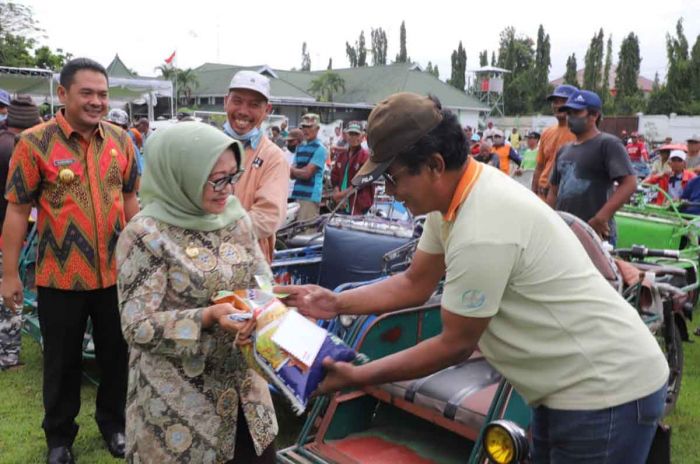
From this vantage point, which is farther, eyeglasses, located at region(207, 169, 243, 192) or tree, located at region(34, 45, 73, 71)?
tree, located at region(34, 45, 73, 71)

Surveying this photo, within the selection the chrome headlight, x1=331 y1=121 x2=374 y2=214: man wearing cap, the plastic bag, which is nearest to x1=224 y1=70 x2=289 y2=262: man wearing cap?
the plastic bag

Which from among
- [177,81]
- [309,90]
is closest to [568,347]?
[177,81]

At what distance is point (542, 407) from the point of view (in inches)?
81.7

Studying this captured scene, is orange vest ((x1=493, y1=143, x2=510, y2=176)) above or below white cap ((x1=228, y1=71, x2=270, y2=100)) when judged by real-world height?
below

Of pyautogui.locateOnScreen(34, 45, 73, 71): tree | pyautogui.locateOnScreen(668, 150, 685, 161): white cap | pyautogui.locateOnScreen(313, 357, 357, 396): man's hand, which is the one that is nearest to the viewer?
pyautogui.locateOnScreen(313, 357, 357, 396): man's hand

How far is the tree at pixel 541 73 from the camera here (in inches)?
2112

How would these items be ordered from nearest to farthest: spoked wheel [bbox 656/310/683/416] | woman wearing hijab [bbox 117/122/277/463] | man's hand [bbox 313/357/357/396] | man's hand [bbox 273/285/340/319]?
man's hand [bbox 313/357/357/396] → woman wearing hijab [bbox 117/122/277/463] → man's hand [bbox 273/285/340/319] → spoked wheel [bbox 656/310/683/416]

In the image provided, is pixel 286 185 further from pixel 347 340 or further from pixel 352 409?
pixel 352 409

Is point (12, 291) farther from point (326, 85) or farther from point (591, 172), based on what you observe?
point (326, 85)

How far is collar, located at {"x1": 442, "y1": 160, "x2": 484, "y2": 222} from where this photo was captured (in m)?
1.93

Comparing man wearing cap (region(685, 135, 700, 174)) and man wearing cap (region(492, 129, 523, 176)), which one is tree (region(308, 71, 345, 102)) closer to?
man wearing cap (region(492, 129, 523, 176))

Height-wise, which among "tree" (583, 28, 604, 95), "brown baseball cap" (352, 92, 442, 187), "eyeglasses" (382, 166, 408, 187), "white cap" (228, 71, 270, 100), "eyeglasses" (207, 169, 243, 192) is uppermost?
"tree" (583, 28, 604, 95)

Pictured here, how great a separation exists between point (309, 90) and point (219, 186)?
50504 mm

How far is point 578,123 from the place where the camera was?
17.3 feet
